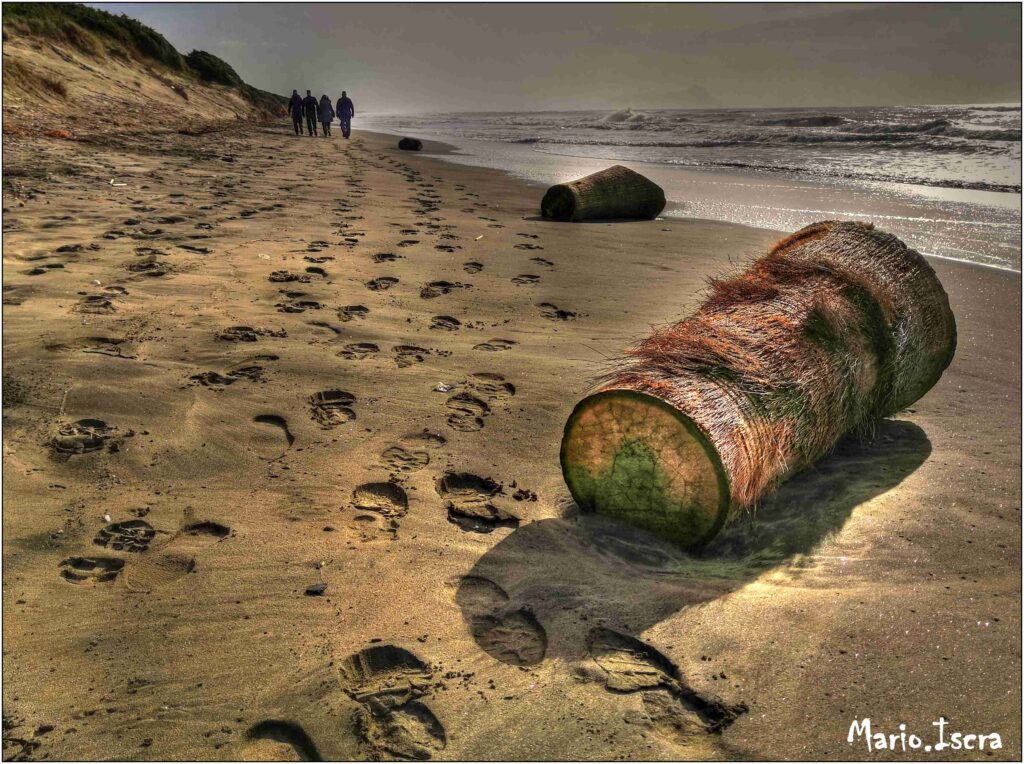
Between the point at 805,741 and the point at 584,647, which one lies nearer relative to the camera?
the point at 805,741

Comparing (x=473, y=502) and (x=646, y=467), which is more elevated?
(x=646, y=467)

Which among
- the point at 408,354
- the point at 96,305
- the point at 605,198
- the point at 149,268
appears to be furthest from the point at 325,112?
the point at 408,354

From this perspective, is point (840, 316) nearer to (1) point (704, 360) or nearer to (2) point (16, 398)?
(1) point (704, 360)

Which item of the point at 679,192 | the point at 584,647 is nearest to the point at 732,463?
the point at 584,647

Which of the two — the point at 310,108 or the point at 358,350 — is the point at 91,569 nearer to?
the point at 358,350

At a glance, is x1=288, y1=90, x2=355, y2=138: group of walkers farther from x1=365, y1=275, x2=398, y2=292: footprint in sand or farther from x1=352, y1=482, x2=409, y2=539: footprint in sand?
x1=352, y1=482, x2=409, y2=539: footprint in sand

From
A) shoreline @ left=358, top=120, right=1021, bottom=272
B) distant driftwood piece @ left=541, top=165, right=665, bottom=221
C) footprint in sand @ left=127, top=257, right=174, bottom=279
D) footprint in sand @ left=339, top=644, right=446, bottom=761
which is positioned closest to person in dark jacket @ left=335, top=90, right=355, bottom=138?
shoreline @ left=358, top=120, right=1021, bottom=272

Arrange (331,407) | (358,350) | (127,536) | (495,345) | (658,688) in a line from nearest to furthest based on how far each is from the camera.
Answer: (658,688) → (127,536) → (331,407) → (358,350) → (495,345)

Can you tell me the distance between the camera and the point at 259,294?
16.8 ft

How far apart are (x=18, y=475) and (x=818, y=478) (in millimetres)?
3586

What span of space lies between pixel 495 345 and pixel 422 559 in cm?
222

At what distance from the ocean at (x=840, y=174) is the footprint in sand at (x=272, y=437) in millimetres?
7344

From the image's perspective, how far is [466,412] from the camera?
143 inches

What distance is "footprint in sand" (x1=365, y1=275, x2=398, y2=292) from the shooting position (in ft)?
17.9
